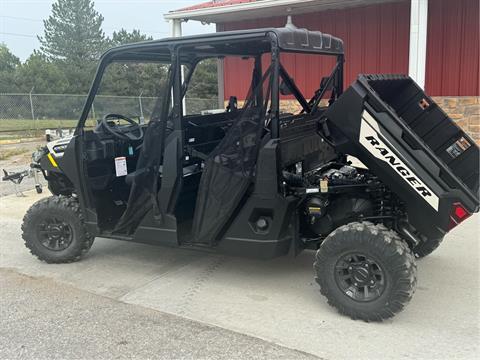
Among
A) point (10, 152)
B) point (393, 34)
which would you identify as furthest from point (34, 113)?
point (393, 34)

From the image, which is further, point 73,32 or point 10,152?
point 73,32

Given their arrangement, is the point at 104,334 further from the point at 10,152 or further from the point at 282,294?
the point at 10,152

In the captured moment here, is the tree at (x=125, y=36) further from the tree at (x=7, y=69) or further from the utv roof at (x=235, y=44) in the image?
the utv roof at (x=235, y=44)

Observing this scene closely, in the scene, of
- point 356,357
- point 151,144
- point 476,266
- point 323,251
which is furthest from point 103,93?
point 476,266

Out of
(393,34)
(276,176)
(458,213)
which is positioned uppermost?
(393,34)

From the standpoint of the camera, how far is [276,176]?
380cm

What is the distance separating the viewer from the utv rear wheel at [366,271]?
11.4 ft

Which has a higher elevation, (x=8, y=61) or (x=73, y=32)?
(x=73, y=32)

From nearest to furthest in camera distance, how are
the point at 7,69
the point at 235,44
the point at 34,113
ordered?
the point at 235,44 → the point at 34,113 → the point at 7,69

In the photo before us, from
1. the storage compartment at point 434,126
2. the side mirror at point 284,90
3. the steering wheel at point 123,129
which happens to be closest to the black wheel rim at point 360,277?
the storage compartment at point 434,126

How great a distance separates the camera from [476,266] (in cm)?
465

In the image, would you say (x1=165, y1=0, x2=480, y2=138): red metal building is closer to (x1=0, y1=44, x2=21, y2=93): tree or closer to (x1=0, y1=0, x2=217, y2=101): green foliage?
(x1=0, y1=0, x2=217, y2=101): green foliage

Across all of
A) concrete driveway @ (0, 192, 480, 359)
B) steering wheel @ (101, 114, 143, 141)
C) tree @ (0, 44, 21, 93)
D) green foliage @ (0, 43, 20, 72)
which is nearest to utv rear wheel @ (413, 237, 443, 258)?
concrete driveway @ (0, 192, 480, 359)

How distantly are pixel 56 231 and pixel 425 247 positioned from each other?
337 cm
